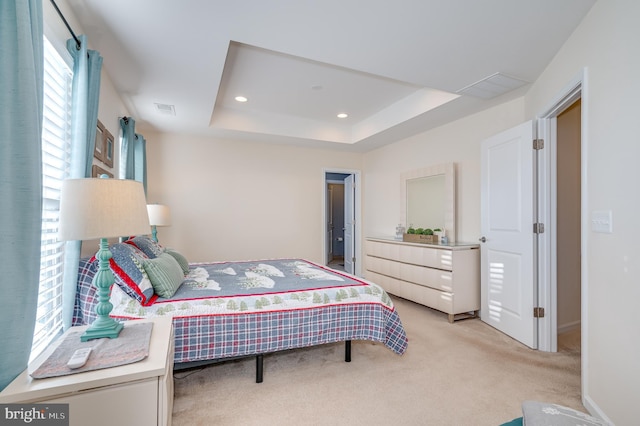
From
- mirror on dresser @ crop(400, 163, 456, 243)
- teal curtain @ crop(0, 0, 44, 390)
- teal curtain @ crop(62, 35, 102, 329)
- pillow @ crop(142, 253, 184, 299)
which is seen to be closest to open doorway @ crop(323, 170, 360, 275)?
mirror on dresser @ crop(400, 163, 456, 243)

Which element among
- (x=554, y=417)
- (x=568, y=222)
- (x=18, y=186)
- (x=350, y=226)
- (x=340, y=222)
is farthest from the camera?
(x=340, y=222)

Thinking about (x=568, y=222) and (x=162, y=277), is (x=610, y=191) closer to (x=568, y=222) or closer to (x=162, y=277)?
(x=568, y=222)

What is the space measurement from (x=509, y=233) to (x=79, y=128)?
11.9ft

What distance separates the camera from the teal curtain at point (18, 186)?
1.08 meters

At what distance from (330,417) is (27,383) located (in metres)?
1.45

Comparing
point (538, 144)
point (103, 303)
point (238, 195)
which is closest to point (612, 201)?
point (538, 144)

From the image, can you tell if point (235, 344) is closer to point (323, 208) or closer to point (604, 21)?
point (604, 21)

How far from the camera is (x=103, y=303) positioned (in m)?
1.48

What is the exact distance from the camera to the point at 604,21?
1.79 m

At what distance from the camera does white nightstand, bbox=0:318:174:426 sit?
1071mm

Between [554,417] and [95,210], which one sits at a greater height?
[95,210]

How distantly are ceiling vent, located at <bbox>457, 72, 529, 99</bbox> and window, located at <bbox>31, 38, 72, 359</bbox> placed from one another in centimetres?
323

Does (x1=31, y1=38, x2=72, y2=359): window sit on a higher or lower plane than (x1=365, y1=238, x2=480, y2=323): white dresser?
higher

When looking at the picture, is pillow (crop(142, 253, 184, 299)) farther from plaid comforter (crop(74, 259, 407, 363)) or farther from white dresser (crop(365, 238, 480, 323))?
white dresser (crop(365, 238, 480, 323))
